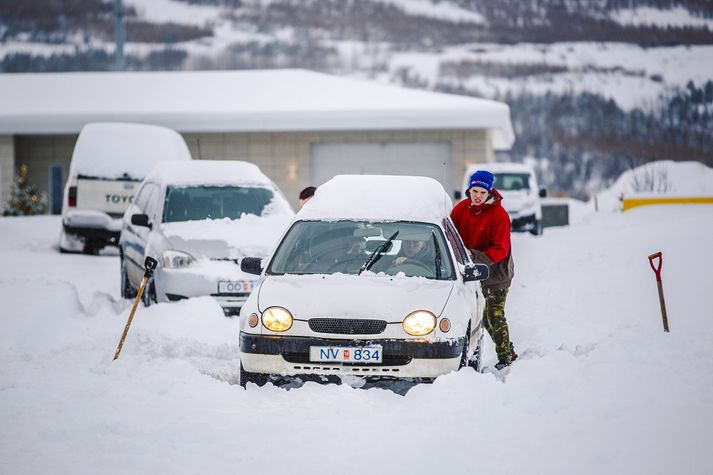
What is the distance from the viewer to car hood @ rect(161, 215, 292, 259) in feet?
33.0

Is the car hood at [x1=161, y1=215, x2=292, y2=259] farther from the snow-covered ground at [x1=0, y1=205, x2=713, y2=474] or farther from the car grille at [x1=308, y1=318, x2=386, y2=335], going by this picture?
the car grille at [x1=308, y1=318, x2=386, y2=335]

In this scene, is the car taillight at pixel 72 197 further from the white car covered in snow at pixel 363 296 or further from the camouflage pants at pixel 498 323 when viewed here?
the camouflage pants at pixel 498 323

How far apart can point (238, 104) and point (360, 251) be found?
20896mm

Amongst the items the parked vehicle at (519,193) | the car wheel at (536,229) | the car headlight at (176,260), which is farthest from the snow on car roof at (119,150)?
the car wheel at (536,229)

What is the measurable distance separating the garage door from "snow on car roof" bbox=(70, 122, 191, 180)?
953cm

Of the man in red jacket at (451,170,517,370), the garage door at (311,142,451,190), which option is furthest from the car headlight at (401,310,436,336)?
the garage door at (311,142,451,190)

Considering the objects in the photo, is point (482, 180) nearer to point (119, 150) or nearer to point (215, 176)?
point (215, 176)

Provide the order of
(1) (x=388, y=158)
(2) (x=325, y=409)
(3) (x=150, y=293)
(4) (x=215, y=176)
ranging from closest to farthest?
(2) (x=325, y=409), (3) (x=150, y=293), (4) (x=215, y=176), (1) (x=388, y=158)

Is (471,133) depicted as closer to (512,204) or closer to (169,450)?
(512,204)

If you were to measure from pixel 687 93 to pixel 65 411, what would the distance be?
58294 mm

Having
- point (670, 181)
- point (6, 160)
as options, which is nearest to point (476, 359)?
point (6, 160)

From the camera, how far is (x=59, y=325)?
9.54 metres

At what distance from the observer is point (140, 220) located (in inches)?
419

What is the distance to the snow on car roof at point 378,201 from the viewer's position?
7.12 meters
